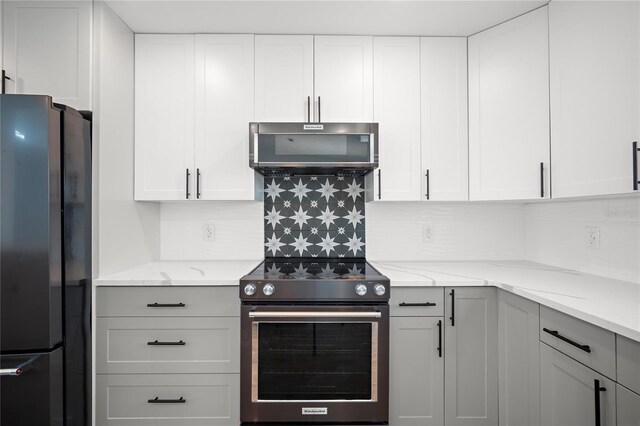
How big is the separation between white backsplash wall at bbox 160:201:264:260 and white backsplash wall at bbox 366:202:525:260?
0.87 meters

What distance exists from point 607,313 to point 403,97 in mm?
1504

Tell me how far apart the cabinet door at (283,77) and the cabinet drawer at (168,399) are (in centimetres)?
154

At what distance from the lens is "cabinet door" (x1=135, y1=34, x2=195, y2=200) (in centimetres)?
199

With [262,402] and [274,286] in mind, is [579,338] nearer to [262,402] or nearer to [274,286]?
[274,286]

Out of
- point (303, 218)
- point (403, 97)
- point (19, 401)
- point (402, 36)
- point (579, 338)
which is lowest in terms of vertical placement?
point (19, 401)

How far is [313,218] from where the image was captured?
2.34 meters

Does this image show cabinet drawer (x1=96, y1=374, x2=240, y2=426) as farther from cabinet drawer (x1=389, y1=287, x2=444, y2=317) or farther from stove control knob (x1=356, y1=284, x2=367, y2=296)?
cabinet drawer (x1=389, y1=287, x2=444, y2=317)

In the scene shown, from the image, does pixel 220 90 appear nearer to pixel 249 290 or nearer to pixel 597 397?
pixel 249 290

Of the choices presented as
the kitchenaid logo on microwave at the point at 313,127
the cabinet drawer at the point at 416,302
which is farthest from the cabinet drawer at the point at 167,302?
the kitchenaid logo on microwave at the point at 313,127

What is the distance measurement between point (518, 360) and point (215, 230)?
198cm

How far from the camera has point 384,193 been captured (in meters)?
2.04

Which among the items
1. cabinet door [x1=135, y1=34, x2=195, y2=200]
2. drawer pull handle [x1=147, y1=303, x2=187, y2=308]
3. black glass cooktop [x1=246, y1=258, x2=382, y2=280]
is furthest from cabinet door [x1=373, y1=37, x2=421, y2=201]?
drawer pull handle [x1=147, y1=303, x2=187, y2=308]

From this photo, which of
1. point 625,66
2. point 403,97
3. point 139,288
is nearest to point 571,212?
point 625,66

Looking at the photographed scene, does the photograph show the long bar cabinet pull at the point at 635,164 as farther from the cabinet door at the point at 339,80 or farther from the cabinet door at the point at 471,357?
the cabinet door at the point at 339,80
